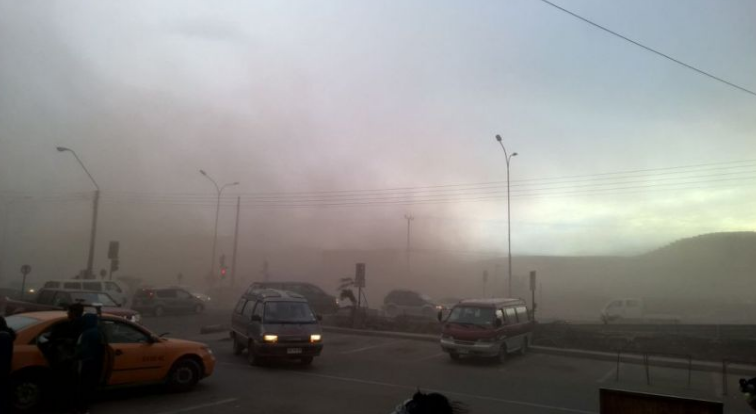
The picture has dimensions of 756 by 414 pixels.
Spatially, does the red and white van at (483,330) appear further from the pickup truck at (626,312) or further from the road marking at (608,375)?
the pickup truck at (626,312)

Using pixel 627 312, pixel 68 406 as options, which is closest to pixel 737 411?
pixel 68 406

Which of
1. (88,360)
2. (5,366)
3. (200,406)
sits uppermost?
(5,366)

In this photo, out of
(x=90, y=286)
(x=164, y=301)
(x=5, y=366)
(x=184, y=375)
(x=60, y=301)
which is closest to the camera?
(x=5, y=366)

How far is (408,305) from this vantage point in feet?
102

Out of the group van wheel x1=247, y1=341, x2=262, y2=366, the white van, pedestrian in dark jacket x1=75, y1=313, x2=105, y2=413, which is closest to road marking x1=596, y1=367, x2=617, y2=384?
van wheel x1=247, y1=341, x2=262, y2=366

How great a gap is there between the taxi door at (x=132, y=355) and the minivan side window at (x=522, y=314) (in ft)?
38.1

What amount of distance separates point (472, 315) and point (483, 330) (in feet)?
2.47

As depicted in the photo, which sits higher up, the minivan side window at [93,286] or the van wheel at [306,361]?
the minivan side window at [93,286]

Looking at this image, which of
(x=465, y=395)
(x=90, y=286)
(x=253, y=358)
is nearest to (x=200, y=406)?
(x=253, y=358)

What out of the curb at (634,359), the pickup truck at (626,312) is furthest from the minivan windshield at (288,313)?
the pickup truck at (626,312)

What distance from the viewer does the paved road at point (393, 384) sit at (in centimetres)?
926

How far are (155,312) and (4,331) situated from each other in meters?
27.3

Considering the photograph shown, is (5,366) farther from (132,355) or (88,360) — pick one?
(132,355)

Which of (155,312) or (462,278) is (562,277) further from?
(155,312)
